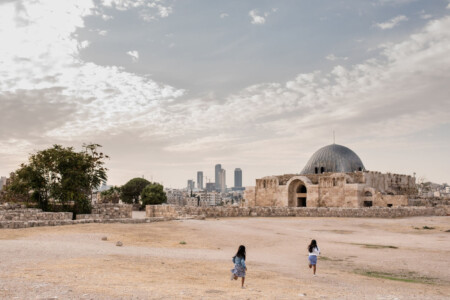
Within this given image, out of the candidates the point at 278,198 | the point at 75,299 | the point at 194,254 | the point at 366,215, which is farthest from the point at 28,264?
the point at 278,198

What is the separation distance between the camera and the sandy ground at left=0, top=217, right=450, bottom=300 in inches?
290

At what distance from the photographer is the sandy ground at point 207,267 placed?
736 centimetres

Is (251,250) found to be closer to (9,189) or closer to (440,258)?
(440,258)

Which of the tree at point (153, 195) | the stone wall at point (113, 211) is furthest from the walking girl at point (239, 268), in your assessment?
the tree at point (153, 195)

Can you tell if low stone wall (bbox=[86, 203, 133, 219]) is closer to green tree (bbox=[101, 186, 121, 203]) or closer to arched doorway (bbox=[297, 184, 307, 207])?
green tree (bbox=[101, 186, 121, 203])

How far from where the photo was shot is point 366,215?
3406cm

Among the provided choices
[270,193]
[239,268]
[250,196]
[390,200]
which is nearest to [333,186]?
[390,200]

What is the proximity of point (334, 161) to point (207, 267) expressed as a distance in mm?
43884

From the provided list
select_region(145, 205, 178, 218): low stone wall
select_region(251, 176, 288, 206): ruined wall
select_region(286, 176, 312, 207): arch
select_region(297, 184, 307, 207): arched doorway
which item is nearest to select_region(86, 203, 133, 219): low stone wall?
select_region(145, 205, 178, 218): low stone wall

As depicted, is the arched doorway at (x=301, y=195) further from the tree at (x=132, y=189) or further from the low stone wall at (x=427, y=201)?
the tree at (x=132, y=189)

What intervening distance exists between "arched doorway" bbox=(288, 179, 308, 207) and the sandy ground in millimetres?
27951

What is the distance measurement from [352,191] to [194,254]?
32590 millimetres

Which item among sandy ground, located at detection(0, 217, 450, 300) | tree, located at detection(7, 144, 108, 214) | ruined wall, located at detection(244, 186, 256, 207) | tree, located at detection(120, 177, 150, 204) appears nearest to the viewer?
sandy ground, located at detection(0, 217, 450, 300)

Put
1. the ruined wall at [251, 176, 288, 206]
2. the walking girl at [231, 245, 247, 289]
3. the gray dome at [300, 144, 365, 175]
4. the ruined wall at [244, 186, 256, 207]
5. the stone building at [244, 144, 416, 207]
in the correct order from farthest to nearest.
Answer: the ruined wall at [244, 186, 256, 207] < the gray dome at [300, 144, 365, 175] < the ruined wall at [251, 176, 288, 206] < the stone building at [244, 144, 416, 207] < the walking girl at [231, 245, 247, 289]
